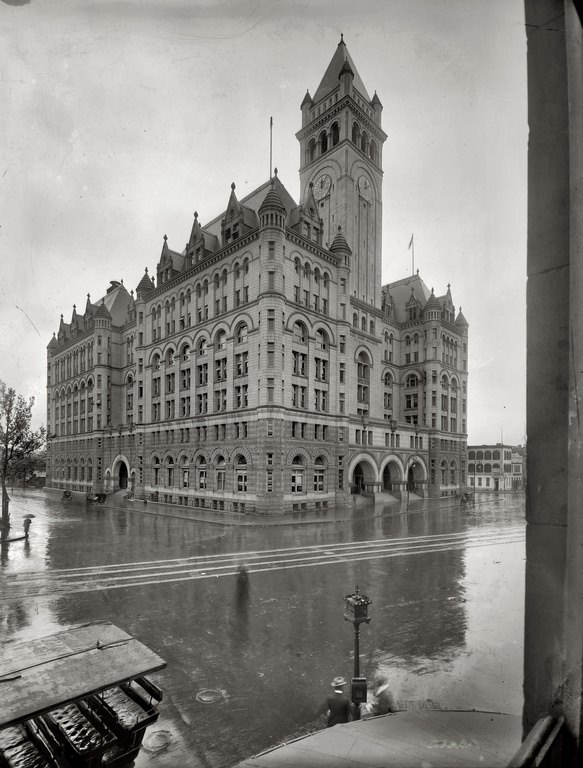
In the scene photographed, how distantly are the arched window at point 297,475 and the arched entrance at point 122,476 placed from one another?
29.8 meters

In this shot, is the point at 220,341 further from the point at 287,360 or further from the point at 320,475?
the point at 320,475

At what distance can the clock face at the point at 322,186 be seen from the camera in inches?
1907


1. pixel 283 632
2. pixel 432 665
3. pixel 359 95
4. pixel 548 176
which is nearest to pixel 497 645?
pixel 432 665

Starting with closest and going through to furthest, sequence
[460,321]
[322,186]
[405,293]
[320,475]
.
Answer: [320,475]
[322,186]
[460,321]
[405,293]

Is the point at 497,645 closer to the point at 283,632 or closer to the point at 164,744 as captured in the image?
the point at 283,632

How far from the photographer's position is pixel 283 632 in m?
10.3

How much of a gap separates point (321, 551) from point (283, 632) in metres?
10.2

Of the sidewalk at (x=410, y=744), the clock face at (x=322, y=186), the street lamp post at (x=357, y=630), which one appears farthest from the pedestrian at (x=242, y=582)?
the clock face at (x=322, y=186)

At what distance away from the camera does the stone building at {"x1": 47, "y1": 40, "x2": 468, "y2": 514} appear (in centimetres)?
3509

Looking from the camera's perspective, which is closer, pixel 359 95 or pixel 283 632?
pixel 283 632

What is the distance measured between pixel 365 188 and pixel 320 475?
111 feet

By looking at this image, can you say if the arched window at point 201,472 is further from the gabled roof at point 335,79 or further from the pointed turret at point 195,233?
the gabled roof at point 335,79

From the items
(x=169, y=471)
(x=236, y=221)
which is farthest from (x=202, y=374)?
(x=236, y=221)

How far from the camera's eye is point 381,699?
7418 mm
